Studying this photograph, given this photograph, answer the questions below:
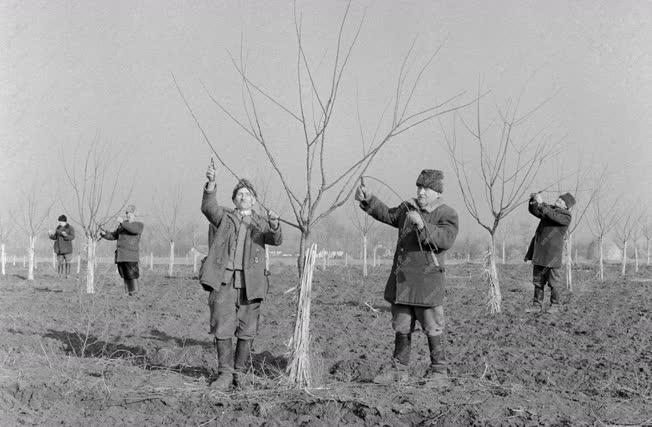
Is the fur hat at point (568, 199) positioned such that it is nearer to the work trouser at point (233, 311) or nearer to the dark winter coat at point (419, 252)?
the dark winter coat at point (419, 252)

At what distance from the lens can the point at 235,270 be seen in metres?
4.25

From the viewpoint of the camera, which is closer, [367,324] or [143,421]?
[143,421]

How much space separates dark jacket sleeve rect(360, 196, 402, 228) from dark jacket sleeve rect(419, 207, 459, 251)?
32cm

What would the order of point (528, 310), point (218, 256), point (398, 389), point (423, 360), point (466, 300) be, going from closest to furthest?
1. point (398, 389)
2. point (218, 256)
3. point (423, 360)
4. point (528, 310)
5. point (466, 300)

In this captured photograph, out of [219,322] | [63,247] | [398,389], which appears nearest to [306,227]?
[219,322]

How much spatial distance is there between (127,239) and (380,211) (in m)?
6.43

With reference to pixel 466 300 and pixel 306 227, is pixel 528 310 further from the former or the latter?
pixel 306 227

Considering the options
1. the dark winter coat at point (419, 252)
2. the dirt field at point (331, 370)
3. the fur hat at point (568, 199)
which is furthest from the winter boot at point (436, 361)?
the fur hat at point (568, 199)

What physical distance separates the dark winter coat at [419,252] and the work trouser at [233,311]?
1.04 m

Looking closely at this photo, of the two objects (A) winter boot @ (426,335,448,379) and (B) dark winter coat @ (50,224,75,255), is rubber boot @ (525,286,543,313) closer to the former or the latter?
(A) winter boot @ (426,335,448,379)

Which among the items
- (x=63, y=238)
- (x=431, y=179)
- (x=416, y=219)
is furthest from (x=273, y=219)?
(x=63, y=238)

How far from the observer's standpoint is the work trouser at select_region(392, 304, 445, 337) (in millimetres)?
4391

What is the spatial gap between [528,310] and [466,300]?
201 centimetres

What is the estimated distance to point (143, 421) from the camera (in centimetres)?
333
